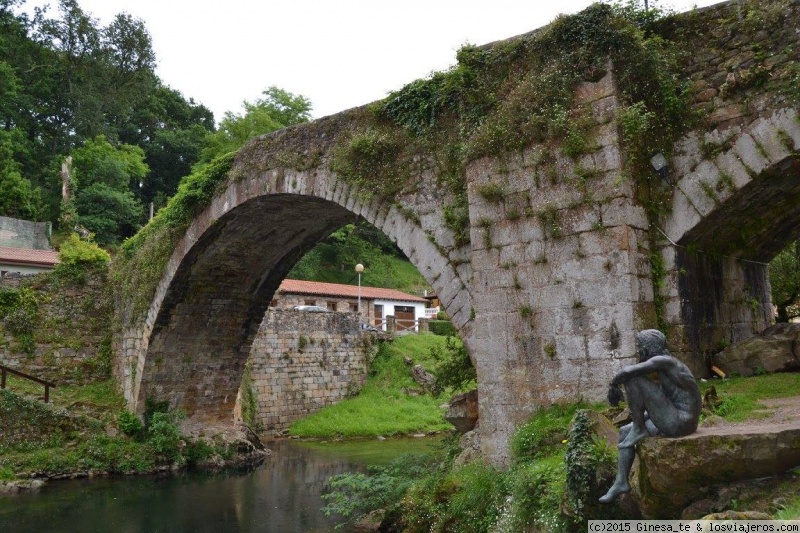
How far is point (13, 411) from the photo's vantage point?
12.0 meters

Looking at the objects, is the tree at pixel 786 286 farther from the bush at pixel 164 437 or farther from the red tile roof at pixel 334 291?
the red tile roof at pixel 334 291

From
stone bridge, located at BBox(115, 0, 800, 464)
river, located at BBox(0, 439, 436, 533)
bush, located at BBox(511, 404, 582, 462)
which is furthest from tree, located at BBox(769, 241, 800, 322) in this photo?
river, located at BBox(0, 439, 436, 533)

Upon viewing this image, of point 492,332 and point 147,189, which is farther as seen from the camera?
point 147,189

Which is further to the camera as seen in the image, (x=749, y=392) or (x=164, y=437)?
Result: (x=164, y=437)

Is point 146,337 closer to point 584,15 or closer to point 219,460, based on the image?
point 219,460

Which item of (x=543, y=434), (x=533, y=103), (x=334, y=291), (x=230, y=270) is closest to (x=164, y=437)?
(x=230, y=270)

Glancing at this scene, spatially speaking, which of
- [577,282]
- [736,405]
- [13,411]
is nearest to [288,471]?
[13,411]

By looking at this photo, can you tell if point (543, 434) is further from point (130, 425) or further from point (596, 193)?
point (130, 425)

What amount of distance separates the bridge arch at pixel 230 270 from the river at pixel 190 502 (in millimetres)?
2078

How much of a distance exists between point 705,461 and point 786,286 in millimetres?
8001

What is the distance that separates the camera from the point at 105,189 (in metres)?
29.3

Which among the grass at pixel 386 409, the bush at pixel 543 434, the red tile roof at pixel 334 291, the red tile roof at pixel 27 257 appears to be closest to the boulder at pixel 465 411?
the bush at pixel 543 434

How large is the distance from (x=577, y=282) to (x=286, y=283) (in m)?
20.4

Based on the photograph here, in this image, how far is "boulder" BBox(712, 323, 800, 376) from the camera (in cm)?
603
